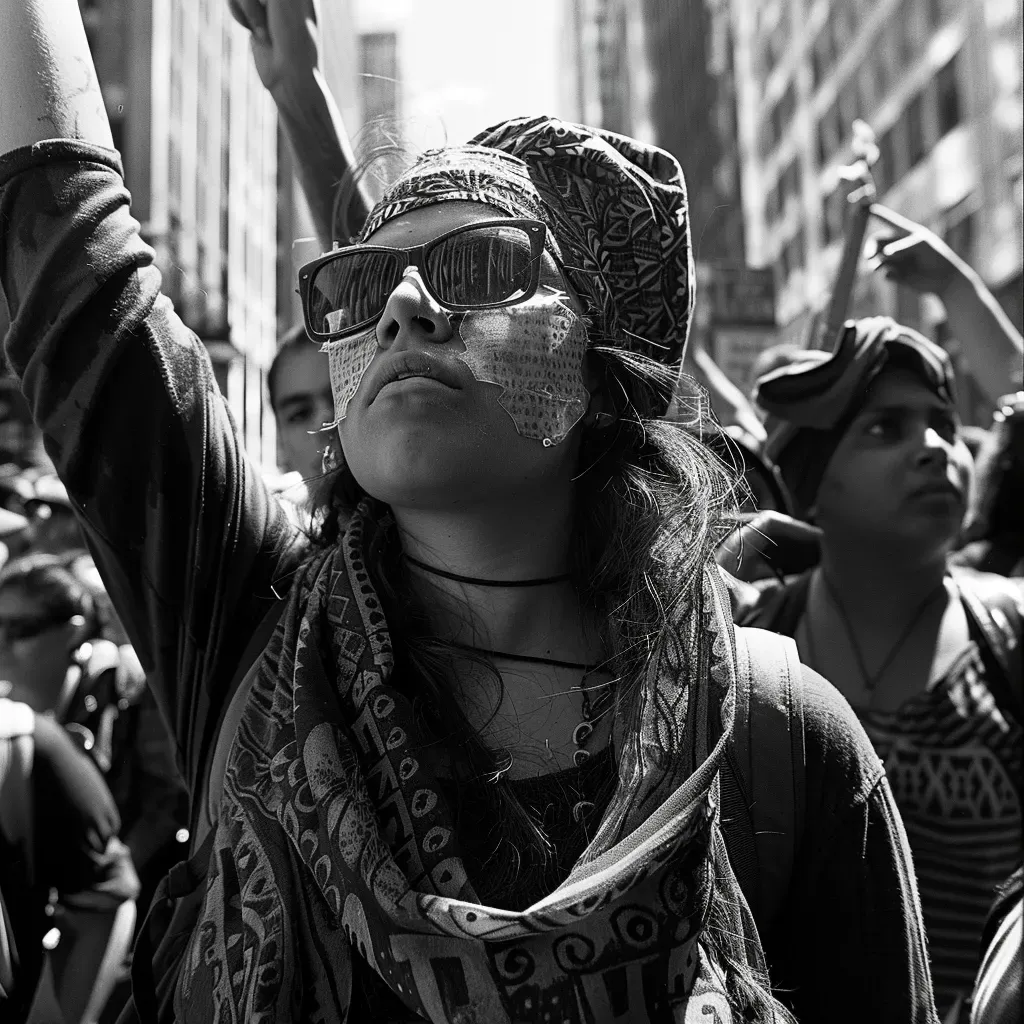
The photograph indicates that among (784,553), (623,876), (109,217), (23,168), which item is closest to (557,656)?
(623,876)

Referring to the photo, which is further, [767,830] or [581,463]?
[581,463]

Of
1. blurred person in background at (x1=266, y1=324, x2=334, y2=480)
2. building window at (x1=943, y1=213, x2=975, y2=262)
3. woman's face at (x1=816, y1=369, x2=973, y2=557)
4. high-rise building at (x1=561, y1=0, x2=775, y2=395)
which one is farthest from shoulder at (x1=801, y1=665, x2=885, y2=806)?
building window at (x1=943, y1=213, x2=975, y2=262)

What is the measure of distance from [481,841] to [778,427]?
1.93m

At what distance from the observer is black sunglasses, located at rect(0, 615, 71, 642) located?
414 cm

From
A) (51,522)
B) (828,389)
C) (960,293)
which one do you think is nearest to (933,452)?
(828,389)

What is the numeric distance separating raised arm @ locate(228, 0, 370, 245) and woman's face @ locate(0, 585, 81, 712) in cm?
221

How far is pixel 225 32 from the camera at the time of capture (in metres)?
53.4

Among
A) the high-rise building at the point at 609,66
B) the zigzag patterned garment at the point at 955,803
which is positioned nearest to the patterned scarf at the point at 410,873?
the zigzag patterned garment at the point at 955,803

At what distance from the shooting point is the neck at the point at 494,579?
1816mm

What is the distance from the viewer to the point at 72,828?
2.95m

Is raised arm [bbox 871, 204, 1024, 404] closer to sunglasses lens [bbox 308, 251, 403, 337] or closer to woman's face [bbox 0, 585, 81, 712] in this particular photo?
sunglasses lens [bbox 308, 251, 403, 337]

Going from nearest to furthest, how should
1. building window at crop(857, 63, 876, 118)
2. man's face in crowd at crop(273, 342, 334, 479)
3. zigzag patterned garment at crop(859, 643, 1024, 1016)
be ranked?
zigzag patterned garment at crop(859, 643, 1024, 1016) < man's face in crowd at crop(273, 342, 334, 479) < building window at crop(857, 63, 876, 118)

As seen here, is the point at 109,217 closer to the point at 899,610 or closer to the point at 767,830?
the point at 767,830

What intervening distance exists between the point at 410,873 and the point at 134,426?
28.1 inches
